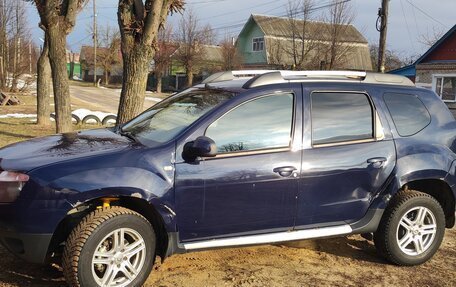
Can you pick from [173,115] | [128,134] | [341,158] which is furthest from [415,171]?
[128,134]

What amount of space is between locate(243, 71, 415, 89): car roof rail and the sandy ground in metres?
1.68

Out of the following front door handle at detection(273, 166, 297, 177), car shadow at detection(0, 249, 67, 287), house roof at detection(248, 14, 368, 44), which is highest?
house roof at detection(248, 14, 368, 44)

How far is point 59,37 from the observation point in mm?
11344

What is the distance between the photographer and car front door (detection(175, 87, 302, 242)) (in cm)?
389

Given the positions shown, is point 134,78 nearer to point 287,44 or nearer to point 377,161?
point 377,161

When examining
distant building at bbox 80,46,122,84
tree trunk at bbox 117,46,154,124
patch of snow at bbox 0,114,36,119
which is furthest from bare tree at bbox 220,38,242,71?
tree trunk at bbox 117,46,154,124

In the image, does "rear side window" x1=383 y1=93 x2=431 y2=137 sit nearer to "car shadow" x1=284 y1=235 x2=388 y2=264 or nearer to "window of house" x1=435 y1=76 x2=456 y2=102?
"car shadow" x1=284 y1=235 x2=388 y2=264

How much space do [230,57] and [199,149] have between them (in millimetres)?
45485

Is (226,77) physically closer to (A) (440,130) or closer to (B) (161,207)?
(B) (161,207)

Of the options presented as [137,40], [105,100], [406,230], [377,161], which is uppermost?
[137,40]

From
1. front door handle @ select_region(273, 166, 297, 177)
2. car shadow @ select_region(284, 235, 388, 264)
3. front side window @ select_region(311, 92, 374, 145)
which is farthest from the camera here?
car shadow @ select_region(284, 235, 388, 264)

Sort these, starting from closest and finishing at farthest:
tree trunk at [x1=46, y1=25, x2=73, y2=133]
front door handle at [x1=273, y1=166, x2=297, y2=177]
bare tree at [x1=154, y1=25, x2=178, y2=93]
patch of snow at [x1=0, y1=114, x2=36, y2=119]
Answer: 1. front door handle at [x1=273, y1=166, x2=297, y2=177]
2. tree trunk at [x1=46, y1=25, x2=73, y2=133]
3. patch of snow at [x1=0, y1=114, x2=36, y2=119]
4. bare tree at [x1=154, y1=25, x2=178, y2=93]

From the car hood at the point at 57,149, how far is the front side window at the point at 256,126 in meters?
0.79

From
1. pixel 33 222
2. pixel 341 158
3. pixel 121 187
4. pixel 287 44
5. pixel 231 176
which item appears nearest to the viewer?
pixel 33 222
